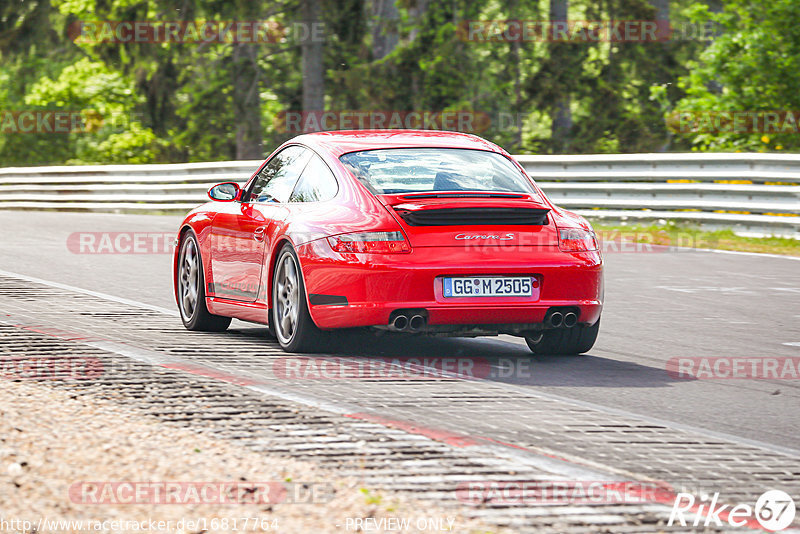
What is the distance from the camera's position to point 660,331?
9.97 m

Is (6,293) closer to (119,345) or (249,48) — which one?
(119,345)

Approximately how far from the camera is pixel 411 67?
33.5 metres

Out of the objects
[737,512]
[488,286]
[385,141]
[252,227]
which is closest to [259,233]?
[252,227]

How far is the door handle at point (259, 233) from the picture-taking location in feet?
28.7

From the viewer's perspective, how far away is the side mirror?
370 inches

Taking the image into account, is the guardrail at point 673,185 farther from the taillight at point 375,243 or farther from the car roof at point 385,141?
the taillight at point 375,243

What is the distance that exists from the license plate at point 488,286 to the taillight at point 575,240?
34 centimetres

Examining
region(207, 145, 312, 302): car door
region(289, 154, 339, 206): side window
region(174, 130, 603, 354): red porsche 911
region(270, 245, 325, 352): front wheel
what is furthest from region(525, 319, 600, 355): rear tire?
region(207, 145, 312, 302): car door

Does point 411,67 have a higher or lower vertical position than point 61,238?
higher

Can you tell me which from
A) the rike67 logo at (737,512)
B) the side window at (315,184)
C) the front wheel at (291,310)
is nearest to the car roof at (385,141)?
the side window at (315,184)

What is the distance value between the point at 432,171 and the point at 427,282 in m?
0.99

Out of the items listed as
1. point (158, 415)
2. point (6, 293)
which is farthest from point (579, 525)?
point (6, 293)

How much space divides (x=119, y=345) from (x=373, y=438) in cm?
314

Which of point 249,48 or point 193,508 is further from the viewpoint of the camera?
point 249,48
